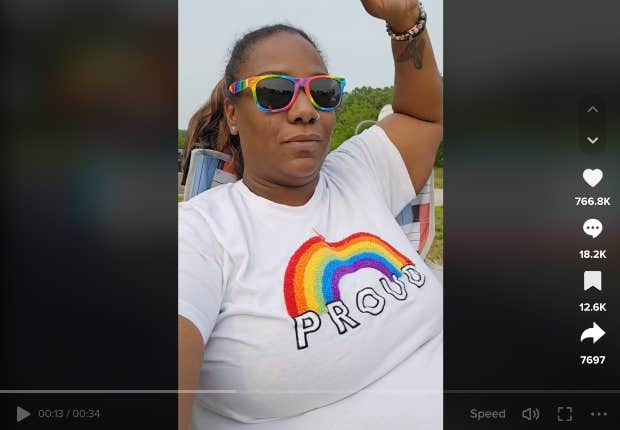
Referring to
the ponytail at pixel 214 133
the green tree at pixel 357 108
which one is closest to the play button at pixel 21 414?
the ponytail at pixel 214 133

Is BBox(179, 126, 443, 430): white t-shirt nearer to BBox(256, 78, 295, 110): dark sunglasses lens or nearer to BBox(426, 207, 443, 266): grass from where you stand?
BBox(426, 207, 443, 266): grass

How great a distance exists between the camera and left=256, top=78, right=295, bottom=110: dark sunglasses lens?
1423 mm

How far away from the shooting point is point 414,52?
1490 mm

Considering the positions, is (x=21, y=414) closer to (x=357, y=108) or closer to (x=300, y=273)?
(x=300, y=273)

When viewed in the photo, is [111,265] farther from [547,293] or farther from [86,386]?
[547,293]

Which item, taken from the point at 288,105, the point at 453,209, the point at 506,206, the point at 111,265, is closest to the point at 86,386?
the point at 111,265

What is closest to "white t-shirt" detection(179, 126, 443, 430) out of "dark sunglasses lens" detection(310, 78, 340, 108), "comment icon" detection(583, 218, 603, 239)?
"dark sunglasses lens" detection(310, 78, 340, 108)

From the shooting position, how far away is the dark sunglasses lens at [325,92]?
144 centimetres

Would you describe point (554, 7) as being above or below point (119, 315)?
above

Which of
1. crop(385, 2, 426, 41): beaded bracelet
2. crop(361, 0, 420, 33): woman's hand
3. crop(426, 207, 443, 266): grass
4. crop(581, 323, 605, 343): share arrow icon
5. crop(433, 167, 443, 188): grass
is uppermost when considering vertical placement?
crop(361, 0, 420, 33): woman's hand

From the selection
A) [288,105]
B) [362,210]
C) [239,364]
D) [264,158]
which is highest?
[288,105]

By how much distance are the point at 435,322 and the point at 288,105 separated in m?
0.57

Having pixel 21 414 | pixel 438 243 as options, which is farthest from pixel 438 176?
pixel 21 414

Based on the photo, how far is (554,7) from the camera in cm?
147
